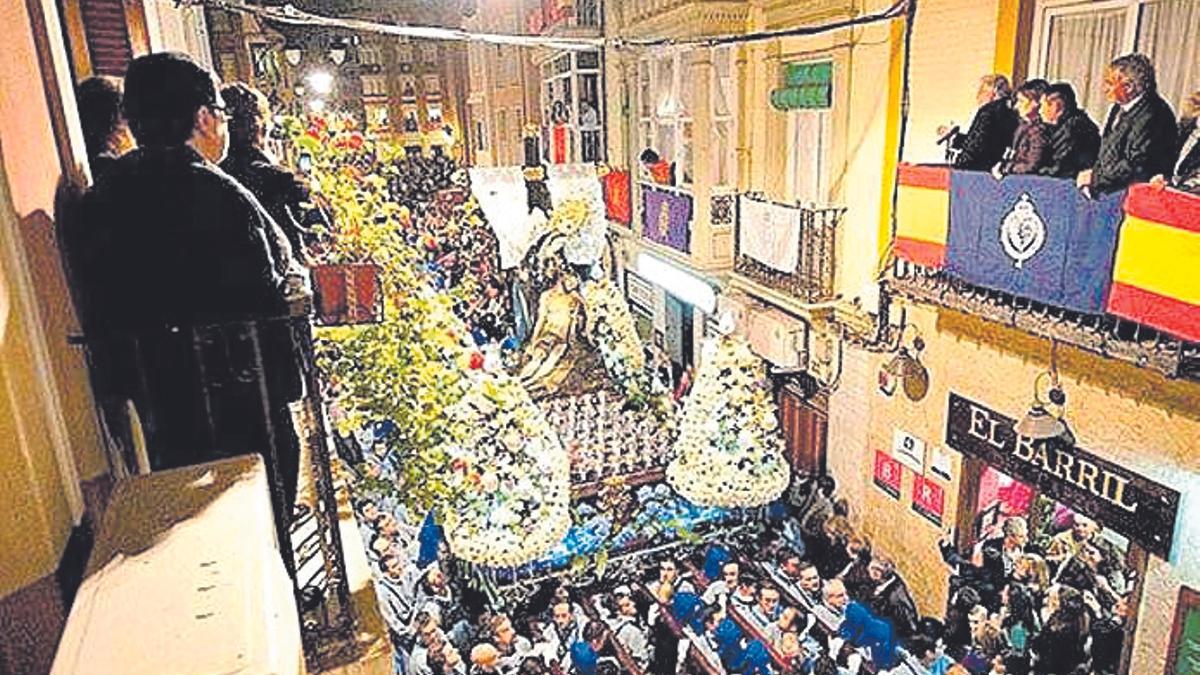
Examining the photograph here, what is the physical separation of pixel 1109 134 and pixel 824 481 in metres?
7.40

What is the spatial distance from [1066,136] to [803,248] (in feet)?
16.0

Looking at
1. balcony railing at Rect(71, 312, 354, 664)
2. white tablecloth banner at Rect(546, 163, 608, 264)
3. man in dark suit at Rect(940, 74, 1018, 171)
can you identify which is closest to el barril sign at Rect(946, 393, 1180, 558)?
man in dark suit at Rect(940, 74, 1018, 171)

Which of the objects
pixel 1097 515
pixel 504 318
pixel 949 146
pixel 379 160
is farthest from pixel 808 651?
pixel 504 318

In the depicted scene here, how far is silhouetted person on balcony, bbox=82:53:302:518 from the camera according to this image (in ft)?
8.96

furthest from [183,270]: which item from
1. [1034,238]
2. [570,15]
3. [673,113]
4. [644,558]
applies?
[570,15]

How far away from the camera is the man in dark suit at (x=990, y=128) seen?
8430 mm

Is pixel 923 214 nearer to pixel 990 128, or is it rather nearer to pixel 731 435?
pixel 990 128

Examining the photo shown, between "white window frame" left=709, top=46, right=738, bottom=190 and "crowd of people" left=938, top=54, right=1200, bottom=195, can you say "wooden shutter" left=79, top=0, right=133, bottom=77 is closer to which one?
"crowd of people" left=938, top=54, right=1200, bottom=195

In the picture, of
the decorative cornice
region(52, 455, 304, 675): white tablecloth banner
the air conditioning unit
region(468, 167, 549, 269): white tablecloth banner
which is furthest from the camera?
region(468, 167, 549, 269): white tablecloth banner

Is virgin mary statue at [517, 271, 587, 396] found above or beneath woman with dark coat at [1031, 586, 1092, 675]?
above

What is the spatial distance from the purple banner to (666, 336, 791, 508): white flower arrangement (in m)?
4.79

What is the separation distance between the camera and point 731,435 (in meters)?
11.0

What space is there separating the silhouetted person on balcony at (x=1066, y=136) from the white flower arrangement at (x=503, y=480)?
527 cm

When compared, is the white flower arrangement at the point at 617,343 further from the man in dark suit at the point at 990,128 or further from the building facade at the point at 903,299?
the man in dark suit at the point at 990,128
